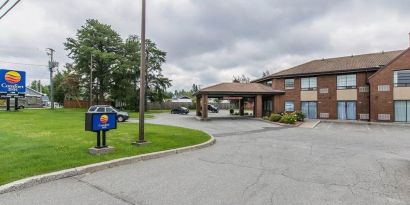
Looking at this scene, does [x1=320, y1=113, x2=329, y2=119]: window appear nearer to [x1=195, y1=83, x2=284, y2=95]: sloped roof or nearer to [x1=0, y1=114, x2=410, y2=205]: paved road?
[x1=195, y1=83, x2=284, y2=95]: sloped roof

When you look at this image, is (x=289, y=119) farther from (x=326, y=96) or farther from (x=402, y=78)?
(x=402, y=78)

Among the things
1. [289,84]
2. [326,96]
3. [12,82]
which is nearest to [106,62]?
[12,82]

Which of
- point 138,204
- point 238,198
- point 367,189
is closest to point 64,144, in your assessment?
point 138,204

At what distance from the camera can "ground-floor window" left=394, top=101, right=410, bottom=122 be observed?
2617 centimetres

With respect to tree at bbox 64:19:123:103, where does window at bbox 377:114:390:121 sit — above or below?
below

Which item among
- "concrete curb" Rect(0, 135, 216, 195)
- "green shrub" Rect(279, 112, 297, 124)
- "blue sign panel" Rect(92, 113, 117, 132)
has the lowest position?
"concrete curb" Rect(0, 135, 216, 195)

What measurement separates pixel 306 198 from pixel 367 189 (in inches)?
65.0

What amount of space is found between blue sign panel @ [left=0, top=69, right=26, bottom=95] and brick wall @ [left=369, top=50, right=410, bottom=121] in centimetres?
3791

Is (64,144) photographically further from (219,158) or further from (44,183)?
(219,158)

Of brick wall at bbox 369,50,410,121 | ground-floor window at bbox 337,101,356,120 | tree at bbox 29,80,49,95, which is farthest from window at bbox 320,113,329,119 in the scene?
tree at bbox 29,80,49,95

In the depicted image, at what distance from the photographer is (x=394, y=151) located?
1146 centimetres

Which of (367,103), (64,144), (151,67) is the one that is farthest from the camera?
(151,67)

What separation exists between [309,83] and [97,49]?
34899mm

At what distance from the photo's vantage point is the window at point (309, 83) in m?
32.2
